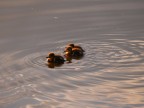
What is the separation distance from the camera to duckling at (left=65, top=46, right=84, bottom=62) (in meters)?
8.14

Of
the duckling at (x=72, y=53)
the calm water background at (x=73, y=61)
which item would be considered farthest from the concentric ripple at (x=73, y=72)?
the duckling at (x=72, y=53)

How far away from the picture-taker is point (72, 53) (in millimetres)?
8250

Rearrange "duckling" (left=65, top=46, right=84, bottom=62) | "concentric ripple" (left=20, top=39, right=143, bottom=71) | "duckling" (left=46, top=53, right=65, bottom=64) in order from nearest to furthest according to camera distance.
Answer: "concentric ripple" (left=20, top=39, right=143, bottom=71)
"duckling" (left=46, top=53, right=65, bottom=64)
"duckling" (left=65, top=46, right=84, bottom=62)

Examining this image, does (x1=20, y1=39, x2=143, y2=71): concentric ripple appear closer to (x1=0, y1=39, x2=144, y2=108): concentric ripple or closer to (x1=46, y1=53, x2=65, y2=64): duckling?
(x1=0, y1=39, x2=144, y2=108): concentric ripple

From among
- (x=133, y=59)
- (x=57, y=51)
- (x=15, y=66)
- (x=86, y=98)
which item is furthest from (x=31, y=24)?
(x=86, y=98)

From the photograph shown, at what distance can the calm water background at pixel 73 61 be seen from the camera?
6547 mm

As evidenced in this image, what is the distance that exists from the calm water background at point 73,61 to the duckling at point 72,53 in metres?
0.15

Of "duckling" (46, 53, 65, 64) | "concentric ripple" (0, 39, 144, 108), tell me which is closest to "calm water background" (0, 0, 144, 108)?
"concentric ripple" (0, 39, 144, 108)

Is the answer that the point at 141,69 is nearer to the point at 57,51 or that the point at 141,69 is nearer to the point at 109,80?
the point at 109,80

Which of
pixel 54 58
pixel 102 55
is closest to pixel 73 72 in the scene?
pixel 54 58

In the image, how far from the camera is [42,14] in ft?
35.3

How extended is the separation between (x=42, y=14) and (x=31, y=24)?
0.71 metres

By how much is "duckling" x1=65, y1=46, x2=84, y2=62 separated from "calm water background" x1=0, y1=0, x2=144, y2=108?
15 cm

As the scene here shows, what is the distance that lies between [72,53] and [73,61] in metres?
0.19
